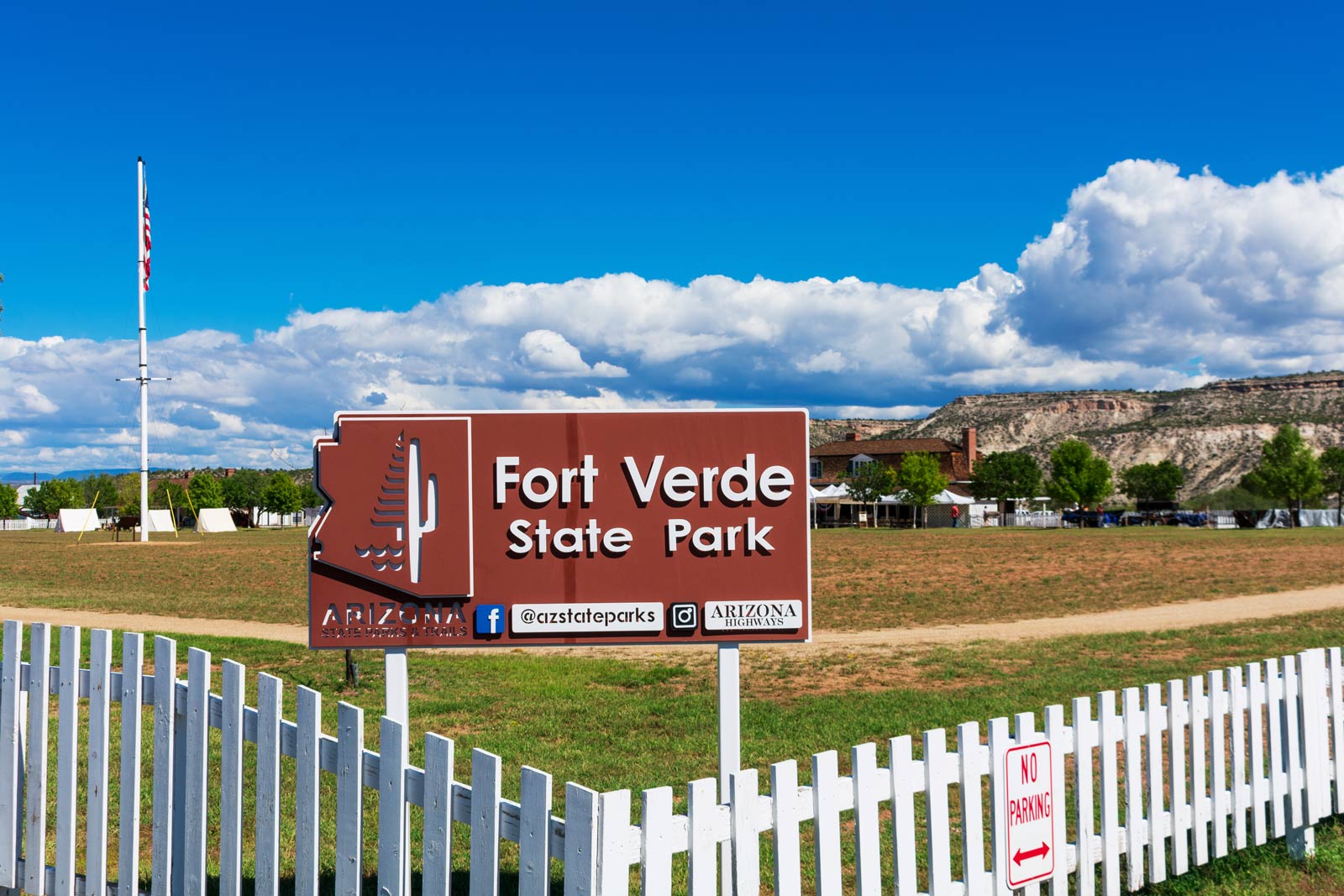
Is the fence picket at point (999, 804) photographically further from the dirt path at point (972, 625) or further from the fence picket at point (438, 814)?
the dirt path at point (972, 625)

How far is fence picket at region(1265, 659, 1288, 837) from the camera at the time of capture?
18.9 feet

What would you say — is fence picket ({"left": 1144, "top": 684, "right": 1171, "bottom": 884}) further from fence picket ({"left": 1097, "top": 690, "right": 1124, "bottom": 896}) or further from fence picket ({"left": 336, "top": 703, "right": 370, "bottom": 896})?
fence picket ({"left": 336, "top": 703, "right": 370, "bottom": 896})

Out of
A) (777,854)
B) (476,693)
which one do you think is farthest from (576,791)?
(476,693)

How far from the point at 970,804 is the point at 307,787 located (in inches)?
105

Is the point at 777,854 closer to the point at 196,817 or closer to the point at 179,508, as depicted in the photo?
the point at 196,817

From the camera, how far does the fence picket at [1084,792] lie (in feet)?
15.9

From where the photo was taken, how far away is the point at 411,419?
17.3ft

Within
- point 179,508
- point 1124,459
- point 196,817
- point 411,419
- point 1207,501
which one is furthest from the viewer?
point 1124,459

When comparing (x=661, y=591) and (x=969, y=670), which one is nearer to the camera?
(x=661, y=591)

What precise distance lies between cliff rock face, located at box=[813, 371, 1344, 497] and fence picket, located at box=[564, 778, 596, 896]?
144m

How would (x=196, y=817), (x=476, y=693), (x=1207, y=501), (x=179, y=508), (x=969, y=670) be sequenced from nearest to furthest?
(x=196, y=817), (x=476, y=693), (x=969, y=670), (x=1207, y=501), (x=179, y=508)

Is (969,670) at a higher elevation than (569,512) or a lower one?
lower

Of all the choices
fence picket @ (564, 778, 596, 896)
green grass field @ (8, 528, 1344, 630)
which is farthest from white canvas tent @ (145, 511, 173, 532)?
fence picket @ (564, 778, 596, 896)

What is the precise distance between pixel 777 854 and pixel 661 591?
190 cm
